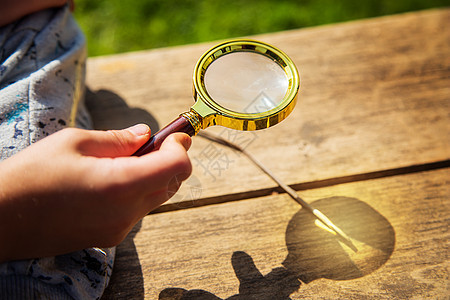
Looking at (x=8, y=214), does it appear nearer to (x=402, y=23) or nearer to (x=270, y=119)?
(x=270, y=119)

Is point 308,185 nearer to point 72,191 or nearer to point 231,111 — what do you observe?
point 231,111

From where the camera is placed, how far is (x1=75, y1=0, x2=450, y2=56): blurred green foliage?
290cm

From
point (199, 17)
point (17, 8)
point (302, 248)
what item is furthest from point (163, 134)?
point (199, 17)

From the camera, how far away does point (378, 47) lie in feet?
5.56

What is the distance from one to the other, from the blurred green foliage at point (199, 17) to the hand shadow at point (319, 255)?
2015 mm

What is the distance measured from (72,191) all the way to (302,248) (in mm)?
688

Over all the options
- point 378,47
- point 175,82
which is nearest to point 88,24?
point 175,82

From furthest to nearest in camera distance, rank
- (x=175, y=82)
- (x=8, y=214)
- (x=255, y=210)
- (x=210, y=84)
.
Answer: (x=175, y=82), (x=255, y=210), (x=210, y=84), (x=8, y=214)

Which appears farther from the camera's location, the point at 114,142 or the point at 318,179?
the point at 318,179

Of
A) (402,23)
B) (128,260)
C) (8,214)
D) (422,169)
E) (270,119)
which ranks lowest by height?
(128,260)

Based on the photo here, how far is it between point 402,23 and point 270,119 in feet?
3.85

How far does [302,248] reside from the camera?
1.14 m

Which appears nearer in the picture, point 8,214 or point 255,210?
point 8,214

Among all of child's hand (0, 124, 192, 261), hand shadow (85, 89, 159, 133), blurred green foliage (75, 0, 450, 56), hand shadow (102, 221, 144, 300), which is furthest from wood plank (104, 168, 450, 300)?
blurred green foliage (75, 0, 450, 56)
